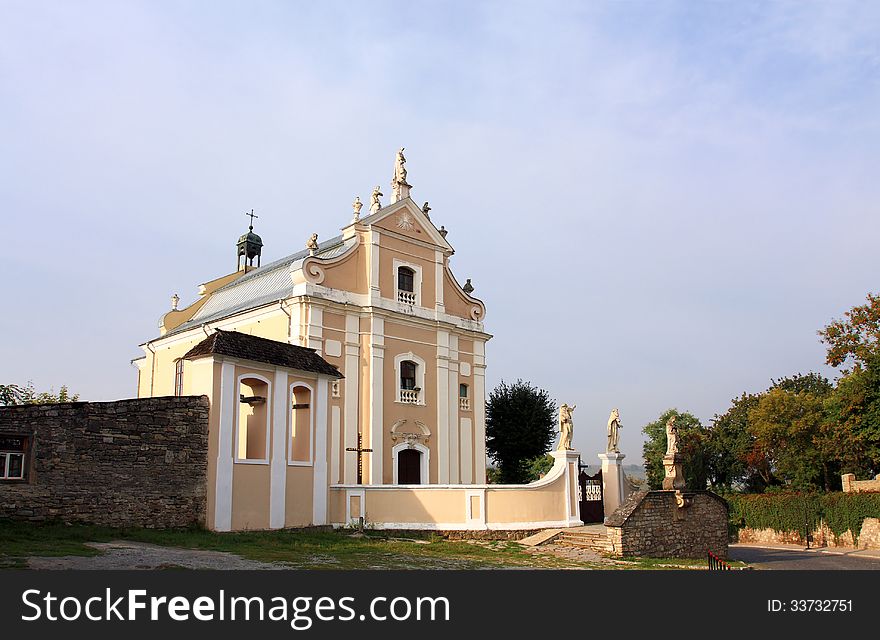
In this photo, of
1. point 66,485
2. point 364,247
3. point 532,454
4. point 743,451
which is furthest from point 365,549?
point 743,451

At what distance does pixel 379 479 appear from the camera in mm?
27672

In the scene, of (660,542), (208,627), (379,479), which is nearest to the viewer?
(208,627)

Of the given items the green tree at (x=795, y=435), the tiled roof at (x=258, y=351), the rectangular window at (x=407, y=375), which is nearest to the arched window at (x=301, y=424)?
the tiled roof at (x=258, y=351)

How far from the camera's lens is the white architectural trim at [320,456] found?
21469 millimetres

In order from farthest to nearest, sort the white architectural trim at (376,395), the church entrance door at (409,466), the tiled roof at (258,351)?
the church entrance door at (409,466), the white architectural trim at (376,395), the tiled roof at (258,351)

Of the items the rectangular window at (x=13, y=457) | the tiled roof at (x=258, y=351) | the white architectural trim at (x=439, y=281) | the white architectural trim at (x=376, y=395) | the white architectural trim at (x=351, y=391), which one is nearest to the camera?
the rectangular window at (x=13, y=457)

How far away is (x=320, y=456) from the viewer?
21.9 m

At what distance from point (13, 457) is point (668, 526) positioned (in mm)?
15971

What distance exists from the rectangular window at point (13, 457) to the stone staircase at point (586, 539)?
43.9 feet

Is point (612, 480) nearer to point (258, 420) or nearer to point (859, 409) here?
point (258, 420)

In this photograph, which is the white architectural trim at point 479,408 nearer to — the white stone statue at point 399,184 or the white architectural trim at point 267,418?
the white stone statue at point 399,184

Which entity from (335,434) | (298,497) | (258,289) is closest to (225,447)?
(298,497)

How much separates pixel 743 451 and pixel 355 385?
99.8 ft

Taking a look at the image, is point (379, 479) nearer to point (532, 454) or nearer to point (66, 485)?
point (66, 485)
